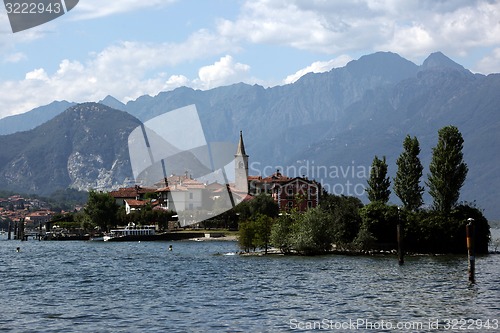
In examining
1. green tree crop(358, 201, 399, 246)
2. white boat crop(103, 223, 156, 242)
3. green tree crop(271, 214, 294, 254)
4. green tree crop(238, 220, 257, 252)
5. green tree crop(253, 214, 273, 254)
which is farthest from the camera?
white boat crop(103, 223, 156, 242)

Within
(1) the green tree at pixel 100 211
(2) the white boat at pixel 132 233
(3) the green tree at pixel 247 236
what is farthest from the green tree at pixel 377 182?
(1) the green tree at pixel 100 211

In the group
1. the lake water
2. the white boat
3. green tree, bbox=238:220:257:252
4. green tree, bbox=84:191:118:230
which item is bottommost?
the lake water

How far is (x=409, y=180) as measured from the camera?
97875 millimetres

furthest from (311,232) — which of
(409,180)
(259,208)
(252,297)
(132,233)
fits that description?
(132,233)

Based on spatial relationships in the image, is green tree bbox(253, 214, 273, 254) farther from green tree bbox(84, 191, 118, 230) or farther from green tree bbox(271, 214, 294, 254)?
green tree bbox(84, 191, 118, 230)

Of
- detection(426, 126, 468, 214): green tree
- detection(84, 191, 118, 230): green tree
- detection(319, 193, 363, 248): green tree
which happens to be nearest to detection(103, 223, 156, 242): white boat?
detection(84, 191, 118, 230): green tree

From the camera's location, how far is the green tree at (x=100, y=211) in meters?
175

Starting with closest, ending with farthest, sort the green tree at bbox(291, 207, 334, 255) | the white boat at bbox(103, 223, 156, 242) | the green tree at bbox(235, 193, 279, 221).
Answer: the green tree at bbox(291, 207, 334, 255) → the white boat at bbox(103, 223, 156, 242) → the green tree at bbox(235, 193, 279, 221)

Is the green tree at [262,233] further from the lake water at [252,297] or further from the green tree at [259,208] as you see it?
the green tree at [259,208]

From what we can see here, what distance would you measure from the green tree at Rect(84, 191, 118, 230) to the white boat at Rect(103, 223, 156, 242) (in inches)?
331

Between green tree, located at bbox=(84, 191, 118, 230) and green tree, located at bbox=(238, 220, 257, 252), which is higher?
green tree, located at bbox=(84, 191, 118, 230)

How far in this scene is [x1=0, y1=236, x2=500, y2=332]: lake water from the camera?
35969 millimetres

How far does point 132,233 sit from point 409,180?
257 feet

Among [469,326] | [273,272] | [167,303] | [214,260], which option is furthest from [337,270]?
[469,326]
